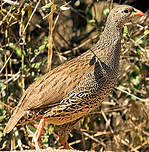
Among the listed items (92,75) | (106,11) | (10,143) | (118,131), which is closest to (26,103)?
(92,75)

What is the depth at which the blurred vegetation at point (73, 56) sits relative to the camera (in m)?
5.78

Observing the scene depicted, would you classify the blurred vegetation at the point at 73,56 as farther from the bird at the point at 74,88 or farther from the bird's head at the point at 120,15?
the bird at the point at 74,88

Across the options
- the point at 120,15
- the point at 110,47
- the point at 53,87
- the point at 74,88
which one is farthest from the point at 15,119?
the point at 120,15

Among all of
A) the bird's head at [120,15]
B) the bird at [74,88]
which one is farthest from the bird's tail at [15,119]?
the bird's head at [120,15]

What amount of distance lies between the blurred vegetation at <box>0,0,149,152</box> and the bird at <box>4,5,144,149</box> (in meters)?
0.59

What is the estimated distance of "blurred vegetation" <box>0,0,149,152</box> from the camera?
19.0 ft

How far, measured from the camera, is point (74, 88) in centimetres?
479

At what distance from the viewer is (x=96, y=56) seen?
4.90 meters

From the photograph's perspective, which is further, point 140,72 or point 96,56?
point 140,72

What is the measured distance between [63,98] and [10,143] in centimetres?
179

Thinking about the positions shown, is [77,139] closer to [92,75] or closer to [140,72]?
[140,72]

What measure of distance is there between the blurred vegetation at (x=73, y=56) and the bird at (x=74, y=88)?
1.92 ft

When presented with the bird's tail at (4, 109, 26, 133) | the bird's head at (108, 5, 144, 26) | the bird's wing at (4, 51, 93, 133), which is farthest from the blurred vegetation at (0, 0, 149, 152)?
the bird's tail at (4, 109, 26, 133)

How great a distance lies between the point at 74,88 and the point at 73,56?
78.2 inches
